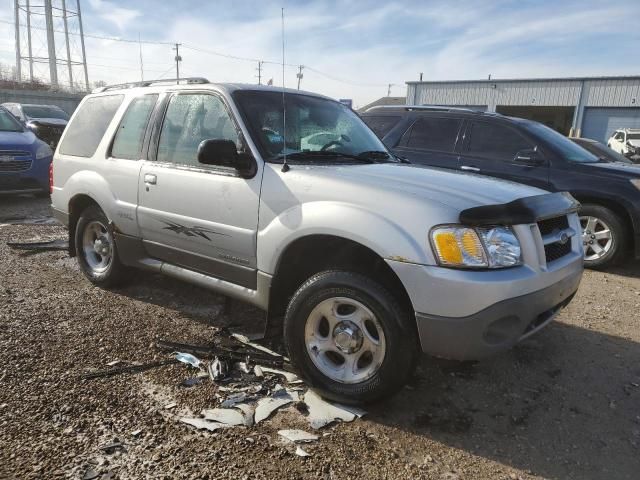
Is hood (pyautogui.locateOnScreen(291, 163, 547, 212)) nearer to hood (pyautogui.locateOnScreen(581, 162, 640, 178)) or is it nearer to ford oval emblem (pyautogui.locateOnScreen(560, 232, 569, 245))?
ford oval emblem (pyautogui.locateOnScreen(560, 232, 569, 245))

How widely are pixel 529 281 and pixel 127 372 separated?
2.42 metres

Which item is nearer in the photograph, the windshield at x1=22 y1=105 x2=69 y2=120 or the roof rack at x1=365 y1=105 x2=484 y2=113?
the roof rack at x1=365 y1=105 x2=484 y2=113

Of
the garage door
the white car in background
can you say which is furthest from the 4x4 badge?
the garage door

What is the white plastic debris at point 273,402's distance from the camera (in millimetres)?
2623

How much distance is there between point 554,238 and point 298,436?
180 centimetres

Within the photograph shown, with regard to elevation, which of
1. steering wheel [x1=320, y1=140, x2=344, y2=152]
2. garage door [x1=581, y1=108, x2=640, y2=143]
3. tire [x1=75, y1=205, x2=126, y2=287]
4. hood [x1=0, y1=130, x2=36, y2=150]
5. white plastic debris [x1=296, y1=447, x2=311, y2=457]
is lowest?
white plastic debris [x1=296, y1=447, x2=311, y2=457]

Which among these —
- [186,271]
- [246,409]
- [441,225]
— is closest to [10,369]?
[186,271]

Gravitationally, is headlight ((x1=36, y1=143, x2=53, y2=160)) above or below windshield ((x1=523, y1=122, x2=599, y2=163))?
below

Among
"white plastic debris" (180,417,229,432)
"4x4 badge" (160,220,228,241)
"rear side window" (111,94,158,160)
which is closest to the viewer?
"white plastic debris" (180,417,229,432)

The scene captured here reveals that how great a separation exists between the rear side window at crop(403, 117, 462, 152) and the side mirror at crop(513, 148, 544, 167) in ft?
2.78

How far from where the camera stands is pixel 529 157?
5.79m

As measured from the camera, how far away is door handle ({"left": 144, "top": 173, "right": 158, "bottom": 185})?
364 cm

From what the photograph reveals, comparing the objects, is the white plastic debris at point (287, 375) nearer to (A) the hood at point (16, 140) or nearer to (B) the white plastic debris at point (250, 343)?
(B) the white plastic debris at point (250, 343)

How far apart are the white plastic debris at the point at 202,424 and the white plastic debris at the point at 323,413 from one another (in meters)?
0.47
